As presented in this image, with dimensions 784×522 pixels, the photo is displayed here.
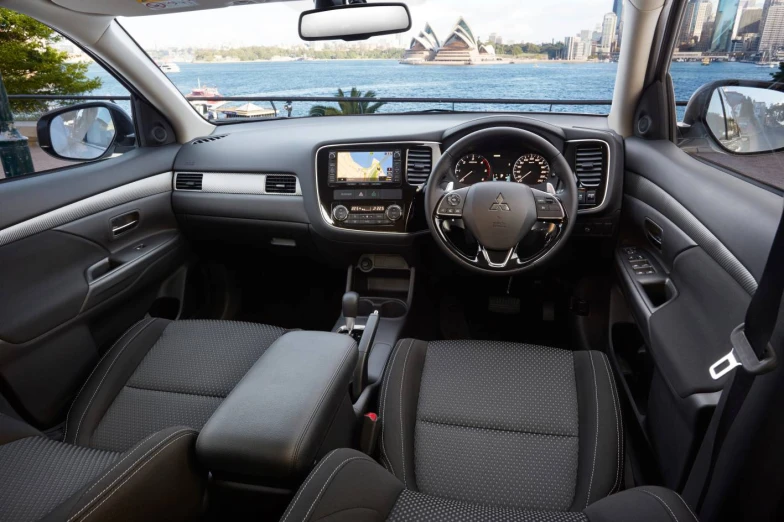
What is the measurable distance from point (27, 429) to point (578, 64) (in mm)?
3097

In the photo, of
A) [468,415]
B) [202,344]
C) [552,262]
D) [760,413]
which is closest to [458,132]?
[552,262]

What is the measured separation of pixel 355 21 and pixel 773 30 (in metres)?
1.54

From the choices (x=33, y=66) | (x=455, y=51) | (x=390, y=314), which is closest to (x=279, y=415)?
(x=390, y=314)

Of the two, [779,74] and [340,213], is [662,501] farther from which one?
[340,213]

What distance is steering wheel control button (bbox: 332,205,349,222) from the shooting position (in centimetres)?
273

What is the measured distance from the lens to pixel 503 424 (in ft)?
5.98

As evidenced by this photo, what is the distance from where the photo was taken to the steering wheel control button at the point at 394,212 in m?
2.67

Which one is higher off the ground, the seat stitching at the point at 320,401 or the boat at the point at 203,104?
the boat at the point at 203,104

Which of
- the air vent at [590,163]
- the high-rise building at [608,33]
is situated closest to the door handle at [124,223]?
the air vent at [590,163]

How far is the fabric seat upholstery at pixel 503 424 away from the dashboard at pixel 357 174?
0.78 meters

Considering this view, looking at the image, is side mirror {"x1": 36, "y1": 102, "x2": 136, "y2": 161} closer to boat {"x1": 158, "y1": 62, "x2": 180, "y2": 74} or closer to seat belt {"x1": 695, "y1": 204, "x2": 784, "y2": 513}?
boat {"x1": 158, "y1": 62, "x2": 180, "y2": 74}

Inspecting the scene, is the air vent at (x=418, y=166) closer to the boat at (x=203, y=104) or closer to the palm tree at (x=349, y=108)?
the palm tree at (x=349, y=108)

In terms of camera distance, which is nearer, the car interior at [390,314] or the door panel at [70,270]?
the car interior at [390,314]

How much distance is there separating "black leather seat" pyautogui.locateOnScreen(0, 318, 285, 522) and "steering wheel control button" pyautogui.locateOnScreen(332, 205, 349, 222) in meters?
0.72
